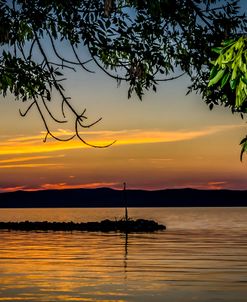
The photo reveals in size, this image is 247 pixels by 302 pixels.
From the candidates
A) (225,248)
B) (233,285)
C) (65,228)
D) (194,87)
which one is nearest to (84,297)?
(233,285)

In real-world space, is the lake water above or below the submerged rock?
below

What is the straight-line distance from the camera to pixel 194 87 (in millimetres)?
15555

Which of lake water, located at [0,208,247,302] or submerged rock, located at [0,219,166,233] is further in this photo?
submerged rock, located at [0,219,166,233]

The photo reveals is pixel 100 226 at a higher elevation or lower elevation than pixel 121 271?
higher

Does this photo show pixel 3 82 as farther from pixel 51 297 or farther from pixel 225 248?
pixel 225 248

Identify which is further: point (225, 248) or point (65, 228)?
point (65, 228)

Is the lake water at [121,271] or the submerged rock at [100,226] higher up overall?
the submerged rock at [100,226]

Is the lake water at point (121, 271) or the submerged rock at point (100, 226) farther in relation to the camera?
the submerged rock at point (100, 226)

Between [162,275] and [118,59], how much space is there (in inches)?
1315

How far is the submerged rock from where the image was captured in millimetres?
102875

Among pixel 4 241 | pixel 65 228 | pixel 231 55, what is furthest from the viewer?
pixel 65 228

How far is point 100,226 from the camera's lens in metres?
108

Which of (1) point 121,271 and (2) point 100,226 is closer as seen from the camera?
(1) point 121,271

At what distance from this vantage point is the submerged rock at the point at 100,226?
102875 mm
